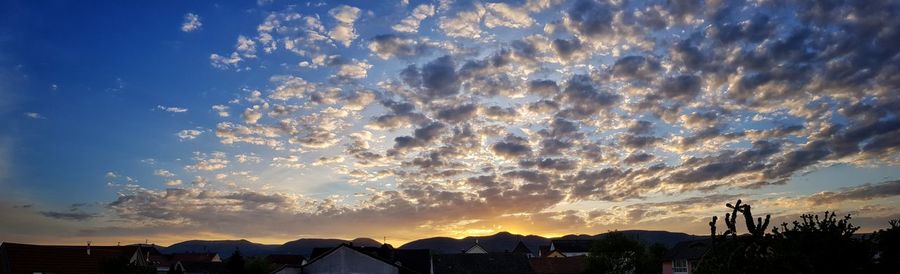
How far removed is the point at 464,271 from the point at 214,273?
2081 inches

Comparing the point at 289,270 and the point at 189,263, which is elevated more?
the point at 289,270

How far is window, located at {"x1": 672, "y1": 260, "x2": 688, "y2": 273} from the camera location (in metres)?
86.6

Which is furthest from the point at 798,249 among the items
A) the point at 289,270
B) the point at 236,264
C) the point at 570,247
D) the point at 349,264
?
the point at 570,247

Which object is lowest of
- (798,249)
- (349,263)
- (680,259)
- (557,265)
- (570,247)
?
(557,265)

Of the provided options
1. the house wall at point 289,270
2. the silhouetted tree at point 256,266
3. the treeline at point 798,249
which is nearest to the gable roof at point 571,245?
the silhouetted tree at point 256,266

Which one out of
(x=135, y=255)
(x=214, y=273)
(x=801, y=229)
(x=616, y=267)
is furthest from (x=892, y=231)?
(x=214, y=273)

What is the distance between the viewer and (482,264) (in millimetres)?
91688

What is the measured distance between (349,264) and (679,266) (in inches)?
2044

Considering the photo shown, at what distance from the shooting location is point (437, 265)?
297ft

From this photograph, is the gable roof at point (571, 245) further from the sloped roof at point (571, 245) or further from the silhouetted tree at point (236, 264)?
the silhouetted tree at point (236, 264)

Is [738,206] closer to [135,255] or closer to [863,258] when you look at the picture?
[863,258]

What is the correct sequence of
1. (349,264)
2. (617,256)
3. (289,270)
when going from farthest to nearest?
(617,256), (289,270), (349,264)

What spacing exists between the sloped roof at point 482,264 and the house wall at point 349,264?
2424 centimetres

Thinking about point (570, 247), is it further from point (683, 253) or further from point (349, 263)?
point (349, 263)
